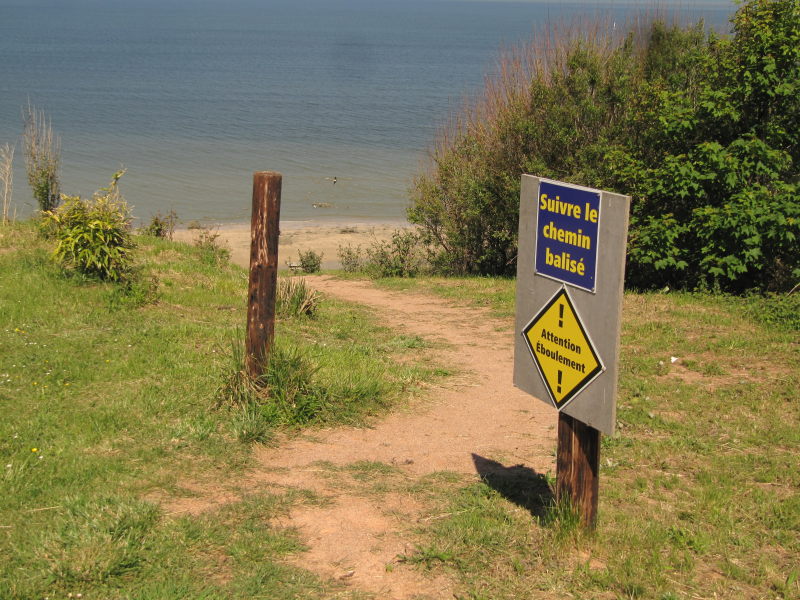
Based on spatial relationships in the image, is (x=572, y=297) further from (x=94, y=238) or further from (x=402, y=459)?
(x=94, y=238)

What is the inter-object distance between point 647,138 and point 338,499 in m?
10.4

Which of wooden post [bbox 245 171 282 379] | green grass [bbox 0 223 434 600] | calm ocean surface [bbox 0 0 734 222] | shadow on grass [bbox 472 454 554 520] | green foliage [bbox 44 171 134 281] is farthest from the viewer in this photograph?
calm ocean surface [bbox 0 0 734 222]

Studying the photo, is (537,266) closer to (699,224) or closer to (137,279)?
(137,279)

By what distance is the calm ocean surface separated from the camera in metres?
31.7

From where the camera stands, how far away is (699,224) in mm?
12203

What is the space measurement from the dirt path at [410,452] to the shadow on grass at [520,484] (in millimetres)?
78

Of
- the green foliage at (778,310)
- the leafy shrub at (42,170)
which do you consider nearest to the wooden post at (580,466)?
the green foliage at (778,310)

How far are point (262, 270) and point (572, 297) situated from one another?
2.87m

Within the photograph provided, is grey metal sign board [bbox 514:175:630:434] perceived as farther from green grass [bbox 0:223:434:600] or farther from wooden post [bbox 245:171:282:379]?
wooden post [bbox 245:171:282:379]

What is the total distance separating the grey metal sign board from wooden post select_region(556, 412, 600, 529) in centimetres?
15

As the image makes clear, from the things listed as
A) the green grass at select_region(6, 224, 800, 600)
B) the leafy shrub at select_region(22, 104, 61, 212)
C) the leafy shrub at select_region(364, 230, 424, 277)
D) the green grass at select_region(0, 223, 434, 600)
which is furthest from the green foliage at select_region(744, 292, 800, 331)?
the leafy shrub at select_region(22, 104, 61, 212)

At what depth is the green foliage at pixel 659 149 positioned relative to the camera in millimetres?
11852

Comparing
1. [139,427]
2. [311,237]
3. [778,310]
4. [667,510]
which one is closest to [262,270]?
[139,427]

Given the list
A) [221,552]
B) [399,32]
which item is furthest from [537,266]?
[399,32]
